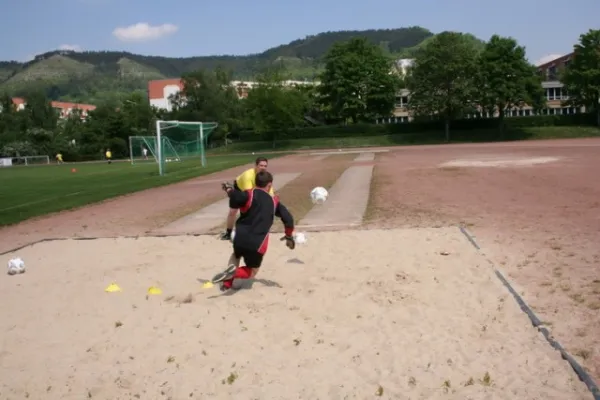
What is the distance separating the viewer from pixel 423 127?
75.0 m

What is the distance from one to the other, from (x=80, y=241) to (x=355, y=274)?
7054 millimetres

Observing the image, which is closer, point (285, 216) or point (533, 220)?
point (285, 216)

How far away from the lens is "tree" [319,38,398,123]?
80.3 m

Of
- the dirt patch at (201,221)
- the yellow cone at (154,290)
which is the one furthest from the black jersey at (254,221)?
the dirt patch at (201,221)

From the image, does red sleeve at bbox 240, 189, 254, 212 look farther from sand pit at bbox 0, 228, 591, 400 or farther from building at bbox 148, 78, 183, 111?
building at bbox 148, 78, 183, 111

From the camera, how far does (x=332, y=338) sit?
6020 millimetres

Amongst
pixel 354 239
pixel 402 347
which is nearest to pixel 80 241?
pixel 354 239

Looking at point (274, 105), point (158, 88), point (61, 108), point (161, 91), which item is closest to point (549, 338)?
point (274, 105)

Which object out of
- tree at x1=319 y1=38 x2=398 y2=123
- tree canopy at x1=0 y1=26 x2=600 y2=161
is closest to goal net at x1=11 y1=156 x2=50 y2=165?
tree canopy at x1=0 y1=26 x2=600 y2=161

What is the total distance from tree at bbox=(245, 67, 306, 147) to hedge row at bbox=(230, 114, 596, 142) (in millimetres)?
1808

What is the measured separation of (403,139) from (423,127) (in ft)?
20.7

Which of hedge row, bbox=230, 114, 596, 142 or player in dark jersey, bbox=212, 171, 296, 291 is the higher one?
hedge row, bbox=230, 114, 596, 142

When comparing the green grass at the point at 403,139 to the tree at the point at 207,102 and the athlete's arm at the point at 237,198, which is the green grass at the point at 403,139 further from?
the athlete's arm at the point at 237,198

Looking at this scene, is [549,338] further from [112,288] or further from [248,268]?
[112,288]
